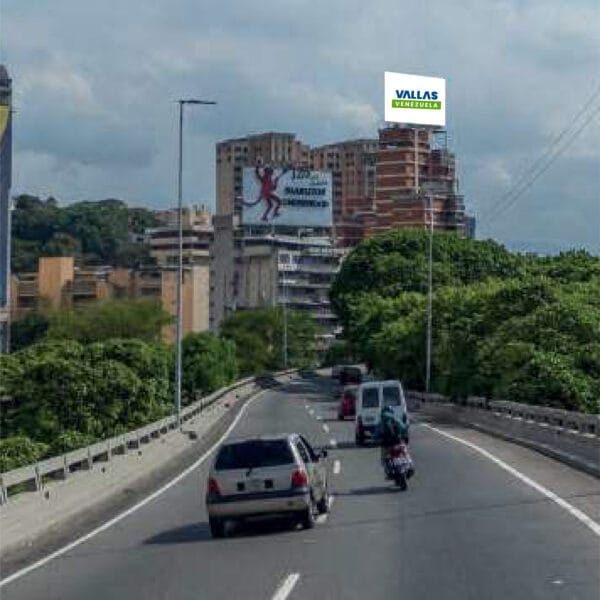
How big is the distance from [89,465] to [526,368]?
29.6 metres

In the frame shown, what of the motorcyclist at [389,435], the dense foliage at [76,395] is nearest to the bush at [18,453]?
the dense foliage at [76,395]

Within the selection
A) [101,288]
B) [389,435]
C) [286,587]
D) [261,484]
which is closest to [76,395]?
[389,435]

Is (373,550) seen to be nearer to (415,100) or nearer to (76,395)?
(76,395)

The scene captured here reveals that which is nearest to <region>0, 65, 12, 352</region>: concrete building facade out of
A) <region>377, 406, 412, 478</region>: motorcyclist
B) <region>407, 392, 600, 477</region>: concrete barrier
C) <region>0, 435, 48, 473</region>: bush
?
<region>407, 392, 600, 477</region>: concrete barrier

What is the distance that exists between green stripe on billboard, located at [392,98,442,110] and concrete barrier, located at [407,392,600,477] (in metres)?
64.1

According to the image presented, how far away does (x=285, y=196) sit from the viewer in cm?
16412

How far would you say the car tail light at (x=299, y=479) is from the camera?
73.1ft

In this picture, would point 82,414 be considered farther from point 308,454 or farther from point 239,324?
point 239,324

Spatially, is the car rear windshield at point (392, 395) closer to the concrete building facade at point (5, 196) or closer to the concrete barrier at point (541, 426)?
the concrete barrier at point (541, 426)

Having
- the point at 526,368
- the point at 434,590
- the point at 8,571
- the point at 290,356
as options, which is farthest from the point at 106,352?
the point at 290,356

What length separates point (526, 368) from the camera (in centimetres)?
5812

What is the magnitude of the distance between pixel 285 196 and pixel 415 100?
3803cm

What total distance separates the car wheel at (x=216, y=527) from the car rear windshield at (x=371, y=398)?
75.3 feet

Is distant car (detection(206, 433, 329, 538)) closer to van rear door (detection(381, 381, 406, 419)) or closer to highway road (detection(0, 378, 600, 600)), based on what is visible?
highway road (detection(0, 378, 600, 600))
